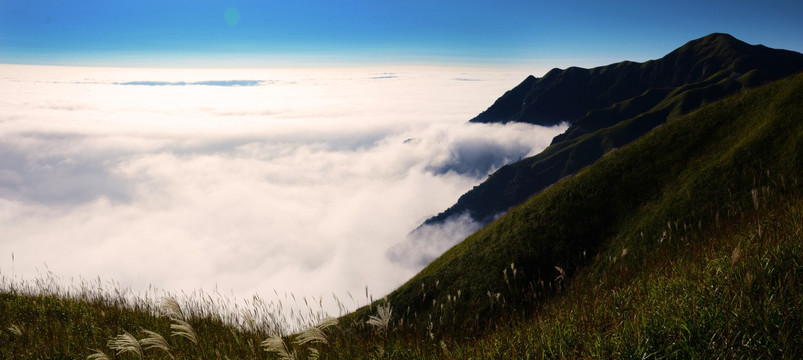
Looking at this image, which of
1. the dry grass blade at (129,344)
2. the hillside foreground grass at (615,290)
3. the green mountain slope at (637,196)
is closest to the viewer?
the hillside foreground grass at (615,290)

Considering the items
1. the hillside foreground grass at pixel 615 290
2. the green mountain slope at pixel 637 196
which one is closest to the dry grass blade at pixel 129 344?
the hillside foreground grass at pixel 615 290

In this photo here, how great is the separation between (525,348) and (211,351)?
4.49 m

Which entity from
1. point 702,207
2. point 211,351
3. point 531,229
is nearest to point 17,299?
point 211,351

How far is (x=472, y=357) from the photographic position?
4719mm

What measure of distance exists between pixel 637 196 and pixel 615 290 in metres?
26.2

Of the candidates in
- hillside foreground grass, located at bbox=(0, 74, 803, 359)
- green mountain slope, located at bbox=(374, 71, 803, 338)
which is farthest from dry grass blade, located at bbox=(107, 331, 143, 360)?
green mountain slope, located at bbox=(374, 71, 803, 338)

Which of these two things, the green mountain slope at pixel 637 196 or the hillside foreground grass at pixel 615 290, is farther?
the green mountain slope at pixel 637 196

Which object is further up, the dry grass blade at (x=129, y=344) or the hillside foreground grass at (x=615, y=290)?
the dry grass blade at (x=129, y=344)

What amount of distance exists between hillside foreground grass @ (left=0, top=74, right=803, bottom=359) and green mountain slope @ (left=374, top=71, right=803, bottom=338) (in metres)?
0.13

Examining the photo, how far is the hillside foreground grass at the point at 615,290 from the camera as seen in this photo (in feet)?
12.2

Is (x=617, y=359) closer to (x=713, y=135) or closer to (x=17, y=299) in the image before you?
(x=17, y=299)

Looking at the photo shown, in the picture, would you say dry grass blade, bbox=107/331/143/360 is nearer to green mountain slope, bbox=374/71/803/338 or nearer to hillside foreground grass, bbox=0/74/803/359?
hillside foreground grass, bbox=0/74/803/359

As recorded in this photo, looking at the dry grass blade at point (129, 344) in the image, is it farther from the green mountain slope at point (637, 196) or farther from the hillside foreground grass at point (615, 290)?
the green mountain slope at point (637, 196)

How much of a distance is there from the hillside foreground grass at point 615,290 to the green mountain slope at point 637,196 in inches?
5.0
